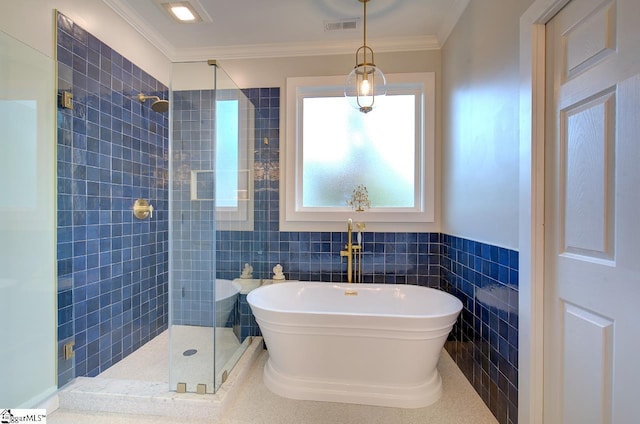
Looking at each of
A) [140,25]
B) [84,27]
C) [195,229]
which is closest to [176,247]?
[195,229]

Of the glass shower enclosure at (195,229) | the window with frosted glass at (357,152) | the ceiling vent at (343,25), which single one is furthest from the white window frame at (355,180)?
the glass shower enclosure at (195,229)

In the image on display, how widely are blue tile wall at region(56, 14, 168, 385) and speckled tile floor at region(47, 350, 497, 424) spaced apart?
1.64ft

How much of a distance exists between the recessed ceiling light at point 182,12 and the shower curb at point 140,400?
2.63 metres

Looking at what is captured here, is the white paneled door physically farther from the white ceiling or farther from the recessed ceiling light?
the recessed ceiling light

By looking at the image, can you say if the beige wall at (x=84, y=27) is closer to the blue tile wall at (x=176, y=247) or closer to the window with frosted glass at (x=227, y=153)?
the blue tile wall at (x=176, y=247)

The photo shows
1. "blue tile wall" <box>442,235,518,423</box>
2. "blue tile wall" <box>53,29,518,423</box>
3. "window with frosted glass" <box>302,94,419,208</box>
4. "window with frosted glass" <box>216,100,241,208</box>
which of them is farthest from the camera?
"window with frosted glass" <box>302,94,419,208</box>

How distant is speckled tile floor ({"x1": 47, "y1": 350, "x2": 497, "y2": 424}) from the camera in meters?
1.70

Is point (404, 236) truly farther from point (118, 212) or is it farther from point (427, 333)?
point (118, 212)

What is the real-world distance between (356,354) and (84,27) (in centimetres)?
277

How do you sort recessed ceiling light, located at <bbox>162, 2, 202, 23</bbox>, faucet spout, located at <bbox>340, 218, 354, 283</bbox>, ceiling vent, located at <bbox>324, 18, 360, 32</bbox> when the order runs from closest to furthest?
recessed ceiling light, located at <bbox>162, 2, 202, 23</bbox> < ceiling vent, located at <bbox>324, 18, 360, 32</bbox> < faucet spout, located at <bbox>340, 218, 354, 283</bbox>

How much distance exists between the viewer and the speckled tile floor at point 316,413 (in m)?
1.70

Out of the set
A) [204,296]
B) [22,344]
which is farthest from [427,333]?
[22,344]

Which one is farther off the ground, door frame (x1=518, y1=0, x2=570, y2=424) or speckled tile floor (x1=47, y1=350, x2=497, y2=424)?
door frame (x1=518, y1=0, x2=570, y2=424)

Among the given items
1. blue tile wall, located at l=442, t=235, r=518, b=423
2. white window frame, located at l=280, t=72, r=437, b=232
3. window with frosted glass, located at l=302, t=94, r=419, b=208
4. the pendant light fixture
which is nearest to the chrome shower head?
white window frame, located at l=280, t=72, r=437, b=232
